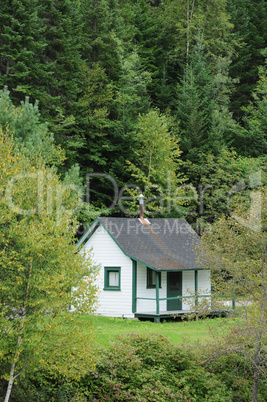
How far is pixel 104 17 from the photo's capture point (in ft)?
138

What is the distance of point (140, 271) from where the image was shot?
24.3 metres

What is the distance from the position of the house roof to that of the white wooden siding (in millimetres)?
432

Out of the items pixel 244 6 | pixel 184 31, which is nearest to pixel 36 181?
pixel 184 31

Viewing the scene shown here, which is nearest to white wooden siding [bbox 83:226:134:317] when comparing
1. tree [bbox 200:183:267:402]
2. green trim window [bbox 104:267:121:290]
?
green trim window [bbox 104:267:121:290]

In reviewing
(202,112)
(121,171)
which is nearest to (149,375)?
(121,171)

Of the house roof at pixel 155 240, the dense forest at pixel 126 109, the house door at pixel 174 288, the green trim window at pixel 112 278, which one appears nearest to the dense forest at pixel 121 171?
the dense forest at pixel 126 109

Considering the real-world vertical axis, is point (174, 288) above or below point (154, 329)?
above

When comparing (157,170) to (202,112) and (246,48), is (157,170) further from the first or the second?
(246,48)

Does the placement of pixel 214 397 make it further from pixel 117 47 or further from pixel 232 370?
pixel 117 47

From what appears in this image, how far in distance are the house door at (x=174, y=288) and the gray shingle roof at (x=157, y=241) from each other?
1008 mm

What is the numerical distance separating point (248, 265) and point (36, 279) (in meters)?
6.58

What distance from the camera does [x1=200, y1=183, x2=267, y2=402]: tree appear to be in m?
14.4

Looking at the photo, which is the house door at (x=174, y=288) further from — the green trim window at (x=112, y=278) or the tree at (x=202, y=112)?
the tree at (x=202, y=112)

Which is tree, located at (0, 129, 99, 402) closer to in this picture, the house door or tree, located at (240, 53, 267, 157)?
the house door
